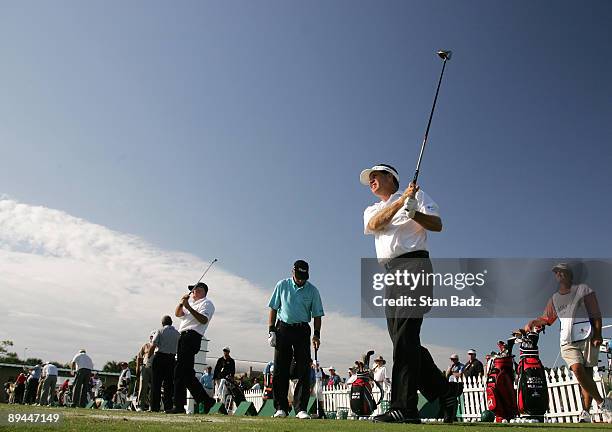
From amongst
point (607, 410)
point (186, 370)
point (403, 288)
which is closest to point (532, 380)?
point (607, 410)

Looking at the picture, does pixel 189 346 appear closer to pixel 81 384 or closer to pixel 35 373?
pixel 81 384

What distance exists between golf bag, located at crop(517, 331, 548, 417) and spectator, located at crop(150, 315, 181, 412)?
5.57 m

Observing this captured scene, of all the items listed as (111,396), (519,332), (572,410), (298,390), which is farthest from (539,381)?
(111,396)

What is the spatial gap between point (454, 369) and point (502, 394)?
10600 mm

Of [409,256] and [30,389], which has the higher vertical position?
[409,256]

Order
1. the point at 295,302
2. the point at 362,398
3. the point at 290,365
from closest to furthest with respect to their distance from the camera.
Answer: the point at 290,365, the point at 295,302, the point at 362,398

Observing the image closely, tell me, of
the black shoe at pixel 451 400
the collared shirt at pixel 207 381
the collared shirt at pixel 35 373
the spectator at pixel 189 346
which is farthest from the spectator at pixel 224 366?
the collared shirt at pixel 35 373

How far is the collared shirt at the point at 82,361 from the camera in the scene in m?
16.2

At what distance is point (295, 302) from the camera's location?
7191mm

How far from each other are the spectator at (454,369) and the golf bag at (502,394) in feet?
33.7

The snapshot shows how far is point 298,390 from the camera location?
7.00 meters

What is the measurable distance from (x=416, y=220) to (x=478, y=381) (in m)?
14.8

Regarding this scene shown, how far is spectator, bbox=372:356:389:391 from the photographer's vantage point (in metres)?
18.3

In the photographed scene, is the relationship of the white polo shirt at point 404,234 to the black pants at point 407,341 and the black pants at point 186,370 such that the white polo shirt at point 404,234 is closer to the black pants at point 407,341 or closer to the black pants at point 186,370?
the black pants at point 407,341
